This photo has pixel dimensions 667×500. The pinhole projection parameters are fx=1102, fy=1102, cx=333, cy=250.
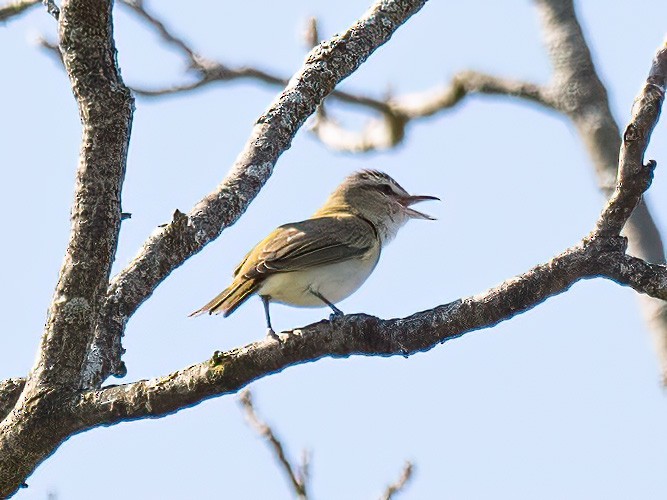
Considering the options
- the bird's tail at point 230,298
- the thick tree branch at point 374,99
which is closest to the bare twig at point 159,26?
the thick tree branch at point 374,99

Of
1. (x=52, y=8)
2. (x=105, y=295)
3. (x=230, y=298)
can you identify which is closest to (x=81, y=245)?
(x=105, y=295)

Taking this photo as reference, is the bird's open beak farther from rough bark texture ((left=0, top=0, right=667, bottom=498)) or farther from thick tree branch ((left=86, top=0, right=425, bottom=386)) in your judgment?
rough bark texture ((left=0, top=0, right=667, bottom=498))

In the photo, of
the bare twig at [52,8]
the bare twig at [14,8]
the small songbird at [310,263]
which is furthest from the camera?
the bare twig at [14,8]

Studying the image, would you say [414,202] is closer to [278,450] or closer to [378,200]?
[378,200]

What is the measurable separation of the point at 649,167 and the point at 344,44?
2.00m

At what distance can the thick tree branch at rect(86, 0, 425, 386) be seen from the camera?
4.64 meters

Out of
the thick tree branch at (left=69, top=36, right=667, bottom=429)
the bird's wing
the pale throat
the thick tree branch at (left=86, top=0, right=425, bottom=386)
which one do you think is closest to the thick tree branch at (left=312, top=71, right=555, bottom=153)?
the pale throat

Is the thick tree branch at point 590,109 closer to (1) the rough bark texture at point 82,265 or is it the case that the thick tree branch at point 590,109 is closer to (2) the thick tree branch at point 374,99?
(2) the thick tree branch at point 374,99

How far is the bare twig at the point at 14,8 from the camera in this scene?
258 inches

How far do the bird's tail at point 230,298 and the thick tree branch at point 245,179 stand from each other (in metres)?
1.21

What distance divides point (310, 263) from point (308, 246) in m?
0.20

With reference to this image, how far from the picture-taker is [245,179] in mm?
5012

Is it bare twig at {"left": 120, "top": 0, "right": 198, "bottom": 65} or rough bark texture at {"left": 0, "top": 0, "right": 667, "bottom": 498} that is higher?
bare twig at {"left": 120, "top": 0, "right": 198, "bottom": 65}

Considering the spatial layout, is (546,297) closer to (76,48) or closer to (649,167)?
(649,167)
